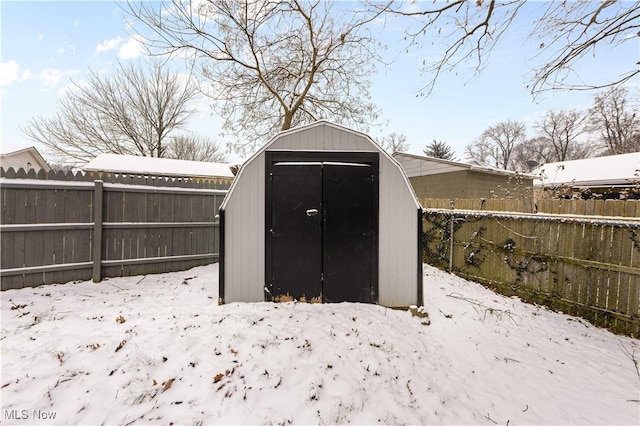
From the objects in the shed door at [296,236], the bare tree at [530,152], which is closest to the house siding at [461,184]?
the shed door at [296,236]

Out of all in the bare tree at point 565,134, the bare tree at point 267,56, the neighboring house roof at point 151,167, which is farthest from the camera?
the bare tree at point 565,134

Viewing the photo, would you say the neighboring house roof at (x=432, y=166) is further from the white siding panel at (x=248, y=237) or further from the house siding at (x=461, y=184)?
the white siding panel at (x=248, y=237)

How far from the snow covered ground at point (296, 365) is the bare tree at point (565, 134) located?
→ 34341mm

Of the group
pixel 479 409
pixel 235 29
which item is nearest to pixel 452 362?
pixel 479 409

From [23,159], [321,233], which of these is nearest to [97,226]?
[321,233]

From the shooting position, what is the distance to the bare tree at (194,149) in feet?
76.9

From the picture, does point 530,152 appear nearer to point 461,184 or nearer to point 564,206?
point 461,184

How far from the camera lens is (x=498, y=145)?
136 ft

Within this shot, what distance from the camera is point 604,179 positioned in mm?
11289

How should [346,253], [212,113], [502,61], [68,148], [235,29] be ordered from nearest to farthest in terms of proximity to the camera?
[346,253] → [502,61] → [235,29] → [212,113] → [68,148]

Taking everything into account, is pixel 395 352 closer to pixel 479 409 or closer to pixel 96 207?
pixel 479 409

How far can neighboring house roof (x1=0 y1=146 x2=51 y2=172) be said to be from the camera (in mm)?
13711

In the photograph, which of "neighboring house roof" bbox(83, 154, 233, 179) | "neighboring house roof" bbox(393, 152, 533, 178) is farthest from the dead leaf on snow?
"neighboring house roof" bbox(83, 154, 233, 179)

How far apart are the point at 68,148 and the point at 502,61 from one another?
23.9 metres
